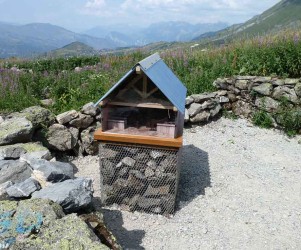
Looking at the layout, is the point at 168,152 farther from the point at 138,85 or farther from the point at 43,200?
the point at 43,200

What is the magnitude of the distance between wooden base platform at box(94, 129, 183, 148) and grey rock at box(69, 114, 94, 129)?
2.69m

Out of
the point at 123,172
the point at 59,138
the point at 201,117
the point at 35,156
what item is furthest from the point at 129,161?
the point at 201,117

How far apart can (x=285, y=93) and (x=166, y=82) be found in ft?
17.7

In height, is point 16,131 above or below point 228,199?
above

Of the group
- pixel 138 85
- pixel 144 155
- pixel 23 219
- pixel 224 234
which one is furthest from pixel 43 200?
pixel 224 234

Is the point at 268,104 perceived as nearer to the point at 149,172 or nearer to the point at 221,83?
the point at 221,83

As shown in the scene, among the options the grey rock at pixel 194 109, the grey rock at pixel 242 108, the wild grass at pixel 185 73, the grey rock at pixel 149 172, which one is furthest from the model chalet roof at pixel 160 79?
the grey rock at pixel 242 108

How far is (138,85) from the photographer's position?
5691 millimetres

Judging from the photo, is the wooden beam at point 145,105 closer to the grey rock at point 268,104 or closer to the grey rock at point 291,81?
the grey rock at point 268,104

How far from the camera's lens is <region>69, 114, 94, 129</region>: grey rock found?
8.27 metres

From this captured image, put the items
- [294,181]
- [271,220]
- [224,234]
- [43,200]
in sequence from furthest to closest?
[294,181] < [271,220] < [224,234] < [43,200]

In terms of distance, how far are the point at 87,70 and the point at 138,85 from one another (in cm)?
720

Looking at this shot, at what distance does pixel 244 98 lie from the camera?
1084 cm

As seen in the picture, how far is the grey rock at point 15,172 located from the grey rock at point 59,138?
7.65 feet
